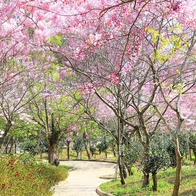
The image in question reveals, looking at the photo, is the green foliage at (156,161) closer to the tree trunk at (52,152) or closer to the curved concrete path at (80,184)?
the curved concrete path at (80,184)

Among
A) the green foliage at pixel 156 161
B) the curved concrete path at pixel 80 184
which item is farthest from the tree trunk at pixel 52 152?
the green foliage at pixel 156 161

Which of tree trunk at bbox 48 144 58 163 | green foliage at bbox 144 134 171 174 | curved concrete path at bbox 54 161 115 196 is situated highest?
tree trunk at bbox 48 144 58 163

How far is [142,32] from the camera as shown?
301 inches

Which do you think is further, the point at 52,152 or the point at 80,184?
the point at 52,152

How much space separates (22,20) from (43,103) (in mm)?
9900

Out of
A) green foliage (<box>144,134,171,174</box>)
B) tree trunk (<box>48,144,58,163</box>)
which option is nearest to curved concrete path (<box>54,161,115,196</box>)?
tree trunk (<box>48,144,58,163</box>)

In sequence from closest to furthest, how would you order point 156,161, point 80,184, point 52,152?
point 156,161 → point 80,184 → point 52,152

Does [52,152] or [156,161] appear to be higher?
[52,152]

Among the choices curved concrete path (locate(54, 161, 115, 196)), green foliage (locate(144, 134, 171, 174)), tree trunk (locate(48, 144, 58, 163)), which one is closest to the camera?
green foliage (locate(144, 134, 171, 174))

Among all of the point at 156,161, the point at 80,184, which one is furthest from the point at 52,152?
the point at 156,161

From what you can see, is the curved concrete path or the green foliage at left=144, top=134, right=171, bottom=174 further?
the curved concrete path

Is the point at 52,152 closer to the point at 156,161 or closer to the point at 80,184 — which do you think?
the point at 80,184

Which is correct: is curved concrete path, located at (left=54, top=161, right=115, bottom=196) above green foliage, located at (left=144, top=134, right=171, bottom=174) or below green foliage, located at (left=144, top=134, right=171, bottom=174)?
below

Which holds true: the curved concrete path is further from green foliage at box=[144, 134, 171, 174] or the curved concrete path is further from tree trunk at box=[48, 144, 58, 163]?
green foliage at box=[144, 134, 171, 174]
